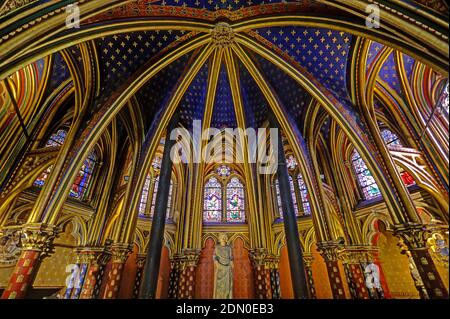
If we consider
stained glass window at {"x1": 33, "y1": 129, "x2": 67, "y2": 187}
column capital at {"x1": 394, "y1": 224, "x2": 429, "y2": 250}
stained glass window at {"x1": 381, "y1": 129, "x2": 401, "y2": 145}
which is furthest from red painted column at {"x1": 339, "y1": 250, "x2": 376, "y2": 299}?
stained glass window at {"x1": 33, "y1": 129, "x2": 67, "y2": 187}

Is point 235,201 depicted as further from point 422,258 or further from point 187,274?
point 422,258

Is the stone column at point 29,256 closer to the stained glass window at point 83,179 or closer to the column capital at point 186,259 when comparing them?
the stained glass window at point 83,179

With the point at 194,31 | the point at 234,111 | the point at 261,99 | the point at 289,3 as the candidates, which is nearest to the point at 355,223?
the point at 261,99

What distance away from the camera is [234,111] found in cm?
1270

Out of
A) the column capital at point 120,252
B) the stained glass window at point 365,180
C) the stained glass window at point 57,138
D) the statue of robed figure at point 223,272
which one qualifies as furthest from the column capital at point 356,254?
the stained glass window at point 57,138

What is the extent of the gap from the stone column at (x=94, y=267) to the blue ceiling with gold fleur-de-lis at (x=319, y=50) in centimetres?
1089

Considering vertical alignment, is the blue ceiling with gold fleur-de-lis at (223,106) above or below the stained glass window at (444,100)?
above

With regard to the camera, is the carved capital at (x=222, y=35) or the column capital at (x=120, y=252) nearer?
the column capital at (x=120, y=252)

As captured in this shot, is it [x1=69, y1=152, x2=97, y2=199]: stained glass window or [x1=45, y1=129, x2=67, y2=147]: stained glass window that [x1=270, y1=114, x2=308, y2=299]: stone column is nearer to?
[x1=69, y1=152, x2=97, y2=199]: stained glass window

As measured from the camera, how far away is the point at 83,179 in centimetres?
1172

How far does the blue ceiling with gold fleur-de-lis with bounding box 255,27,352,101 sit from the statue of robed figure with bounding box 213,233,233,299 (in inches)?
364

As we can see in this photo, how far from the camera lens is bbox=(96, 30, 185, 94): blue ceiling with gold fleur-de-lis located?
333 inches

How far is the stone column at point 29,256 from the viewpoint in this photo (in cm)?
581

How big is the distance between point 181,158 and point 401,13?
11.7m
